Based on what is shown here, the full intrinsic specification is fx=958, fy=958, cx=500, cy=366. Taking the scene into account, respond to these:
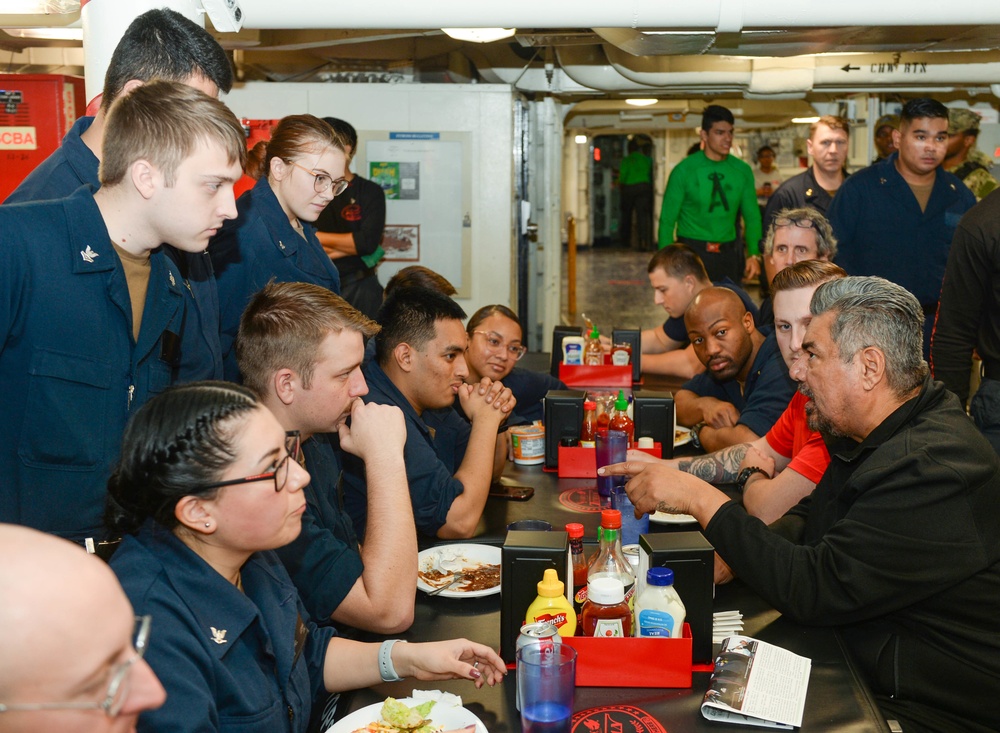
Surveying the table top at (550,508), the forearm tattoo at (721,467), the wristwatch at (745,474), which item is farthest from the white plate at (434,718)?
the forearm tattoo at (721,467)

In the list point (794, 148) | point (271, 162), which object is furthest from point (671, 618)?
point (794, 148)

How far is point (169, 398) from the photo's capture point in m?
1.48

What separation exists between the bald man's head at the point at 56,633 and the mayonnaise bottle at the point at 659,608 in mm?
1006

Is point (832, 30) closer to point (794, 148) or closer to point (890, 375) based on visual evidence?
point (890, 375)

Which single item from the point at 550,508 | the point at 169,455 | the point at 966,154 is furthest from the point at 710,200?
the point at 169,455

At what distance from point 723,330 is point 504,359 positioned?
2.95ft

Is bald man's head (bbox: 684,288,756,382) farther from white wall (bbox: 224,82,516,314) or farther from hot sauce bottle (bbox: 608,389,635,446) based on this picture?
white wall (bbox: 224,82,516,314)

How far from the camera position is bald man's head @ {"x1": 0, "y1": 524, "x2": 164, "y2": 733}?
0.92m

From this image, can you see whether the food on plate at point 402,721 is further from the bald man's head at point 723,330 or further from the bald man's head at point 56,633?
the bald man's head at point 723,330

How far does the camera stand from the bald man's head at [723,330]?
12.7ft

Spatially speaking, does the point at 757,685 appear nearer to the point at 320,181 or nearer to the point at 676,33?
the point at 320,181

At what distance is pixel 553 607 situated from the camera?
70.7 inches

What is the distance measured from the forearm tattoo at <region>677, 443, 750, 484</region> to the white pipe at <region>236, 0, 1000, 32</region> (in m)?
1.56

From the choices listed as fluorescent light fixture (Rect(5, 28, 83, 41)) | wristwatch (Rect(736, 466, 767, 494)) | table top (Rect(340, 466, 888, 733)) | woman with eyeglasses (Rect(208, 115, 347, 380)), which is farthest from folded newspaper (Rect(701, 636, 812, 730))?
fluorescent light fixture (Rect(5, 28, 83, 41))
